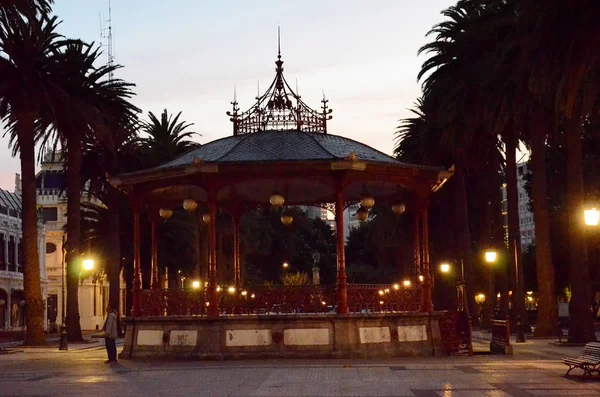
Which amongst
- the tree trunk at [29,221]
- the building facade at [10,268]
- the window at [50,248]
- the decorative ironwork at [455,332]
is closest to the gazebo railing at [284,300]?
the decorative ironwork at [455,332]

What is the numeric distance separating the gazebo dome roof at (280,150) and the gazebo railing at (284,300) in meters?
3.78

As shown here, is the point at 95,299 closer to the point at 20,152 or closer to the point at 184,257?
the point at 184,257

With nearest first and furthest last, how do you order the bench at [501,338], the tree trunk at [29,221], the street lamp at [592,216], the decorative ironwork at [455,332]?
the street lamp at [592,216] < the bench at [501,338] < the decorative ironwork at [455,332] < the tree trunk at [29,221]

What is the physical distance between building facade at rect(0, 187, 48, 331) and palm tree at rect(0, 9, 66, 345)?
29792 millimetres

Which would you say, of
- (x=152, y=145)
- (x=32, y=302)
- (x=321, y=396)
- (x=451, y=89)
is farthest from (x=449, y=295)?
(x=321, y=396)

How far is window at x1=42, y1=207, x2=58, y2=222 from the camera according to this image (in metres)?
94.9

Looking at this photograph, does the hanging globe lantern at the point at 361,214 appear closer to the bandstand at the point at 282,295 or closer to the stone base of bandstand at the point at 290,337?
the bandstand at the point at 282,295

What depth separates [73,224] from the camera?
46750mm

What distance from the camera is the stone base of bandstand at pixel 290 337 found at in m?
28.8

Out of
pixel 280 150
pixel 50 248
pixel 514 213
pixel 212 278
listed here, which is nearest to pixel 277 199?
pixel 280 150

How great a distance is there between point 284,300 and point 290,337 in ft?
3.95

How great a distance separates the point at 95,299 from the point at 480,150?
51032 millimetres

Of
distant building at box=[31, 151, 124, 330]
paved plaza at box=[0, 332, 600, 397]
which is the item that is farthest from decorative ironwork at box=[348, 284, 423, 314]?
distant building at box=[31, 151, 124, 330]

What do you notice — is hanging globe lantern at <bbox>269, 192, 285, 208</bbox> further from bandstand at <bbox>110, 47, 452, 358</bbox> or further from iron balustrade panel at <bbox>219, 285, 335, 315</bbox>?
iron balustrade panel at <bbox>219, 285, 335, 315</bbox>
